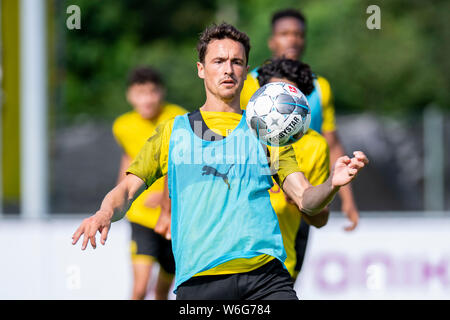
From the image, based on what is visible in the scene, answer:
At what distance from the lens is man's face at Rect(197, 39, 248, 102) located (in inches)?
134

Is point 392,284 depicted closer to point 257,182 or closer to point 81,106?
point 257,182

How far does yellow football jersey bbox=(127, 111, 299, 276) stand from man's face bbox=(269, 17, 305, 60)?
85.9 inches

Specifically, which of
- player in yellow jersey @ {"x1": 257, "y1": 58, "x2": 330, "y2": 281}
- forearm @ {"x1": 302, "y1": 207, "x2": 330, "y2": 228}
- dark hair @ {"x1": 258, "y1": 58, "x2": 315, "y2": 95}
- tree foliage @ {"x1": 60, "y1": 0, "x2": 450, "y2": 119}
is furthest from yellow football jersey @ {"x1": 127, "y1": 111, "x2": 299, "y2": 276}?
tree foliage @ {"x1": 60, "y1": 0, "x2": 450, "y2": 119}

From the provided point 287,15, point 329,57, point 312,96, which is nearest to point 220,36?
point 312,96

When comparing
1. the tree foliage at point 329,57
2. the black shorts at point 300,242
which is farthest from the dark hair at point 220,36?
the tree foliage at point 329,57

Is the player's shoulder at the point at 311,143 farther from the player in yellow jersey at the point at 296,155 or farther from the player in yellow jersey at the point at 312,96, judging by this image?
the player in yellow jersey at the point at 312,96

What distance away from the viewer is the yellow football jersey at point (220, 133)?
3.36 m

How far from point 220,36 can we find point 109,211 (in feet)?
3.26

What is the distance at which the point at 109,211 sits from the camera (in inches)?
128

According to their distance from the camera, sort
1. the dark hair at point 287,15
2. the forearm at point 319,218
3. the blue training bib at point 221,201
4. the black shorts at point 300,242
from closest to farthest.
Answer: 1. the blue training bib at point 221,201
2. the forearm at point 319,218
3. the black shorts at point 300,242
4. the dark hair at point 287,15

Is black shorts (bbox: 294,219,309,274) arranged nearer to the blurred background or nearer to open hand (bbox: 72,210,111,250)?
the blurred background

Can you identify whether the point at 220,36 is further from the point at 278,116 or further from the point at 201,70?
the point at 278,116

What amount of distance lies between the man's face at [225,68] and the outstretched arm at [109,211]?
57cm

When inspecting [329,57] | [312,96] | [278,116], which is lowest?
[278,116]
